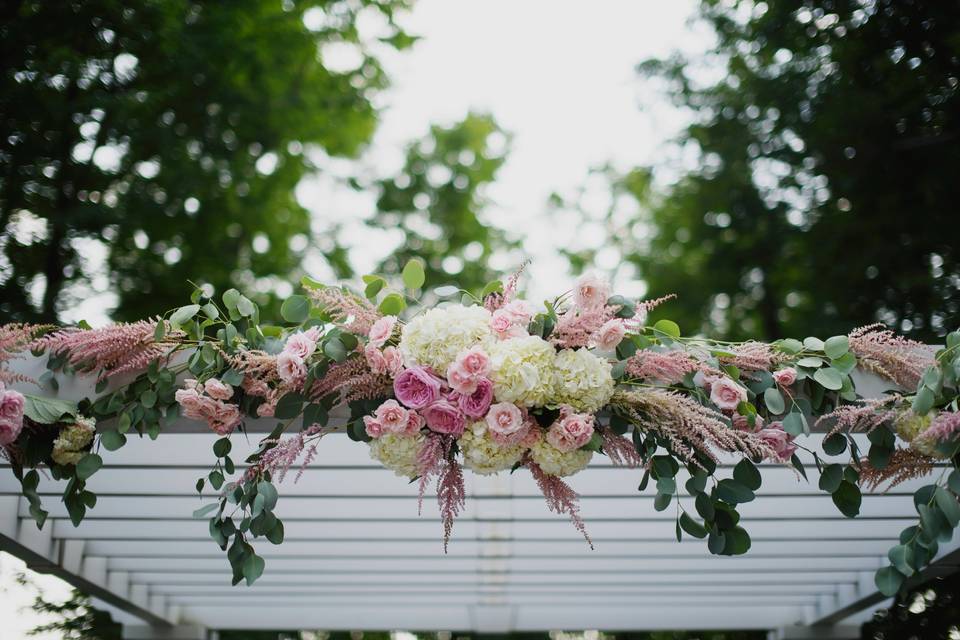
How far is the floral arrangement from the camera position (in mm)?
2395

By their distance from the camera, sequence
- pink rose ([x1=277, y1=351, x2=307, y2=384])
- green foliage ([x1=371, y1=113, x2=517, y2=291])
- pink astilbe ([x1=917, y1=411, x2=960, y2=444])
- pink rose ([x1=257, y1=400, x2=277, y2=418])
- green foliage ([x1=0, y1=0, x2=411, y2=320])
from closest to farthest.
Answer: pink astilbe ([x1=917, y1=411, x2=960, y2=444]), pink rose ([x1=277, y1=351, x2=307, y2=384]), pink rose ([x1=257, y1=400, x2=277, y2=418]), green foliage ([x1=0, y1=0, x2=411, y2=320]), green foliage ([x1=371, y1=113, x2=517, y2=291])

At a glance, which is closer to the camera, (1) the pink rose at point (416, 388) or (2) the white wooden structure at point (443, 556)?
(1) the pink rose at point (416, 388)

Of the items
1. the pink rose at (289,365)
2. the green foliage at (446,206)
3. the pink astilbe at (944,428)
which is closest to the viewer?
the pink astilbe at (944,428)

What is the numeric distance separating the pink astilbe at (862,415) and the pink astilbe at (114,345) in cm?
190

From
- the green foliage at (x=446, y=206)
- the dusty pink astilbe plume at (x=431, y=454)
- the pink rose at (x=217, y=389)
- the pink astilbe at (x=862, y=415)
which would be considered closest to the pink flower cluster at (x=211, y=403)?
the pink rose at (x=217, y=389)

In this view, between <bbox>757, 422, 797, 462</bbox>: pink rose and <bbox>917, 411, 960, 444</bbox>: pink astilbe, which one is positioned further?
<bbox>757, 422, 797, 462</bbox>: pink rose

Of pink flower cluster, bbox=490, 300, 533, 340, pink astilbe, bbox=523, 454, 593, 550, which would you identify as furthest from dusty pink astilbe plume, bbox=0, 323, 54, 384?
pink astilbe, bbox=523, 454, 593, 550

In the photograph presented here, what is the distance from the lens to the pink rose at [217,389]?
250 cm

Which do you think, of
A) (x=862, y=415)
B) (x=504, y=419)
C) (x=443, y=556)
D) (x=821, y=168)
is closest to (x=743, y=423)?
(x=862, y=415)

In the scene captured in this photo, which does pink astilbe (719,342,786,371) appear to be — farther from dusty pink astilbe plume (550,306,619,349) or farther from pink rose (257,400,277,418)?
pink rose (257,400,277,418)

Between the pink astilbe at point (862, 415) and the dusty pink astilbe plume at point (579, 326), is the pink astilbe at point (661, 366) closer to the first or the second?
the dusty pink astilbe plume at point (579, 326)

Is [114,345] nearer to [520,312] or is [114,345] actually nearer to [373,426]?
[373,426]

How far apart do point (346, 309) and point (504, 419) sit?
561 millimetres

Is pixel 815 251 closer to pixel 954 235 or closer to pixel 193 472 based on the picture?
pixel 954 235
